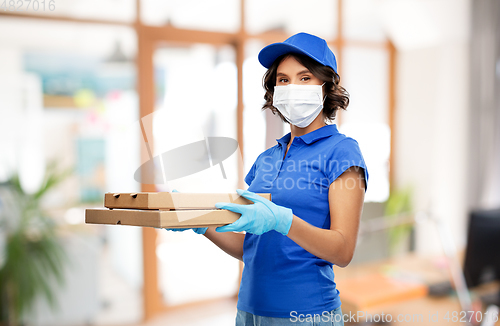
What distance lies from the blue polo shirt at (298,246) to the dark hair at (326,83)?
3.3 inches

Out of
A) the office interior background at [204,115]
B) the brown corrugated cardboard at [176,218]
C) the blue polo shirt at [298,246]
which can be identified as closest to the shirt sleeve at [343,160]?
the blue polo shirt at [298,246]

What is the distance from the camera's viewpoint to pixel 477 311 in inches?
73.5

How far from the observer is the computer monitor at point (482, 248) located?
1.84 m

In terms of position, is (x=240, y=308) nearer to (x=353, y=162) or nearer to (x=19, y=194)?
(x=353, y=162)

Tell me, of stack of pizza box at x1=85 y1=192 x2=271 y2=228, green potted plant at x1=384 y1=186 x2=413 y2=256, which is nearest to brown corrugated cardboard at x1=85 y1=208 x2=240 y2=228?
stack of pizza box at x1=85 y1=192 x2=271 y2=228

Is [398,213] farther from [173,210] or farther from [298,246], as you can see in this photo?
[173,210]

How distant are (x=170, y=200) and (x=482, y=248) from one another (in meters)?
1.61

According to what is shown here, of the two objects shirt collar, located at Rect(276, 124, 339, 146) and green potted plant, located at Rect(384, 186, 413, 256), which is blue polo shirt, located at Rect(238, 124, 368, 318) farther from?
green potted plant, located at Rect(384, 186, 413, 256)

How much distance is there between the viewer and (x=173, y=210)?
835mm

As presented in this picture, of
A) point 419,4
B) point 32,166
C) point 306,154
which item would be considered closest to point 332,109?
point 306,154

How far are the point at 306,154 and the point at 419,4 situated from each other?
3458 millimetres

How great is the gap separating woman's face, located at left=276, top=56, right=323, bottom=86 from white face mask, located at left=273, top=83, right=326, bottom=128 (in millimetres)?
15

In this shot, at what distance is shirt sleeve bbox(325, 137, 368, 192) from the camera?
954 millimetres

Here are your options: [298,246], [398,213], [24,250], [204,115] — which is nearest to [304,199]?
[298,246]
